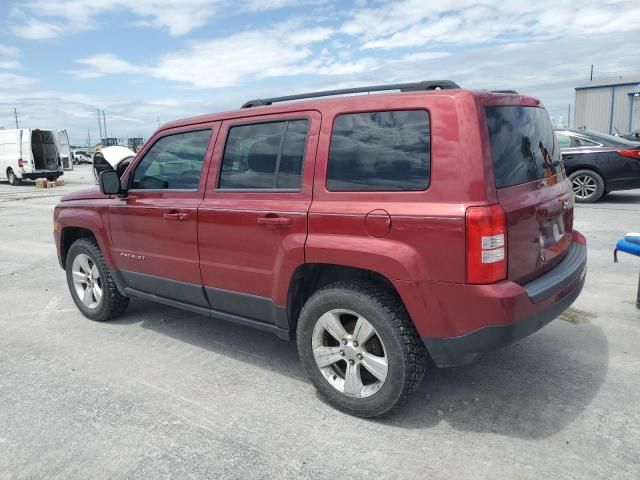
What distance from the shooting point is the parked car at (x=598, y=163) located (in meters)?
10.1

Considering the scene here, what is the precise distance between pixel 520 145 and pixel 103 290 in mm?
3738

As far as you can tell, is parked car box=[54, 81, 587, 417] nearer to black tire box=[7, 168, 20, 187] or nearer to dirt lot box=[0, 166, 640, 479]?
dirt lot box=[0, 166, 640, 479]

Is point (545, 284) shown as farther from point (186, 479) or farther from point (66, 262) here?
point (66, 262)

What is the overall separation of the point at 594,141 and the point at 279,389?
960 cm

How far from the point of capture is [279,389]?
340 cm

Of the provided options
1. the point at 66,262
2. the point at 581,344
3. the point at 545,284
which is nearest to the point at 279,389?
the point at 545,284

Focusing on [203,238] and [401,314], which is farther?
[203,238]

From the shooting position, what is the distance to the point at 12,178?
2248 cm

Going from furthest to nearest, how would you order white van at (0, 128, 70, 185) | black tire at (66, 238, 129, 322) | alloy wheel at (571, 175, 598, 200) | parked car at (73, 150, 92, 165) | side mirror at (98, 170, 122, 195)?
1. parked car at (73, 150, 92, 165)
2. white van at (0, 128, 70, 185)
3. alloy wheel at (571, 175, 598, 200)
4. black tire at (66, 238, 129, 322)
5. side mirror at (98, 170, 122, 195)

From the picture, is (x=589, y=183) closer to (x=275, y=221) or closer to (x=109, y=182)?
(x=275, y=221)

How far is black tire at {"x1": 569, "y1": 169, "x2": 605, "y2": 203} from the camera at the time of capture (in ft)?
34.1

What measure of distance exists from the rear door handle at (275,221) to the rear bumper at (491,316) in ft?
3.47

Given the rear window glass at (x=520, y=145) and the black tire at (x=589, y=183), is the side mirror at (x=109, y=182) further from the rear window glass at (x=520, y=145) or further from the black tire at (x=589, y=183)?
the black tire at (x=589, y=183)

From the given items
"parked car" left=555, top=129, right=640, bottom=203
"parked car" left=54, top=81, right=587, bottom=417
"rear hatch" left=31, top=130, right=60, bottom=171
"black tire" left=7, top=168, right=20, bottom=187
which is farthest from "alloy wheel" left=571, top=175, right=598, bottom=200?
"black tire" left=7, top=168, right=20, bottom=187
